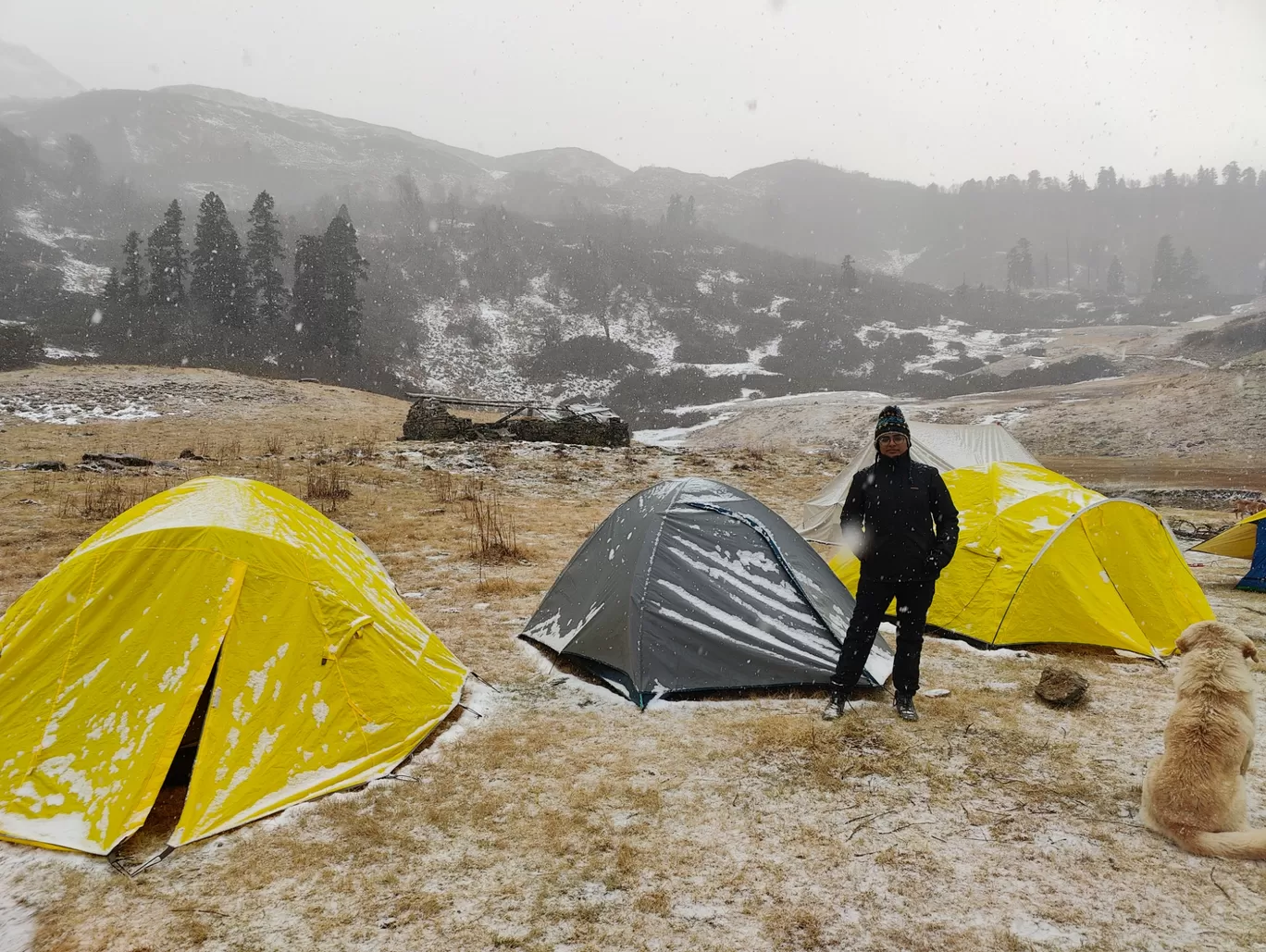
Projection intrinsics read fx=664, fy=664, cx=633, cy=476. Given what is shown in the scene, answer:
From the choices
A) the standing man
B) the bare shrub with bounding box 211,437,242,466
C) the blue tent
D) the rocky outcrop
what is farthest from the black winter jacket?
the rocky outcrop

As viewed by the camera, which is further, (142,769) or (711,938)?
(142,769)

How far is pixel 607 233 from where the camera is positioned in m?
95.2

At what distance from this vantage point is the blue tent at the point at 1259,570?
348 inches

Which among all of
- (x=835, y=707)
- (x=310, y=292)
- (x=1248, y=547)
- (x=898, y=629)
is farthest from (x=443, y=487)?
(x=310, y=292)

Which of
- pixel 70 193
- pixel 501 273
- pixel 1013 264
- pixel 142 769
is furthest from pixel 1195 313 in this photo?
pixel 70 193

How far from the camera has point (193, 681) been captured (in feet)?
12.5

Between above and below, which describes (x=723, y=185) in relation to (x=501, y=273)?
above

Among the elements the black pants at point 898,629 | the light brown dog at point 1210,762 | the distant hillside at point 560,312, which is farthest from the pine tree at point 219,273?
the light brown dog at point 1210,762

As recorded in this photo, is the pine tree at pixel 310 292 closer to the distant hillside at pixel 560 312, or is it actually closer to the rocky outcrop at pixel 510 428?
the distant hillside at pixel 560 312

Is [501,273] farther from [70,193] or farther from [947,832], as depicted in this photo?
[947,832]

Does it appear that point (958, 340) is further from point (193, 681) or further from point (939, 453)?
point (193, 681)

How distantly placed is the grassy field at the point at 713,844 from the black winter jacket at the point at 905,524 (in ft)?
3.78

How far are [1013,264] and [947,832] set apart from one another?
12643 cm

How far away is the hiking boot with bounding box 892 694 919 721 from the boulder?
110 centimetres
